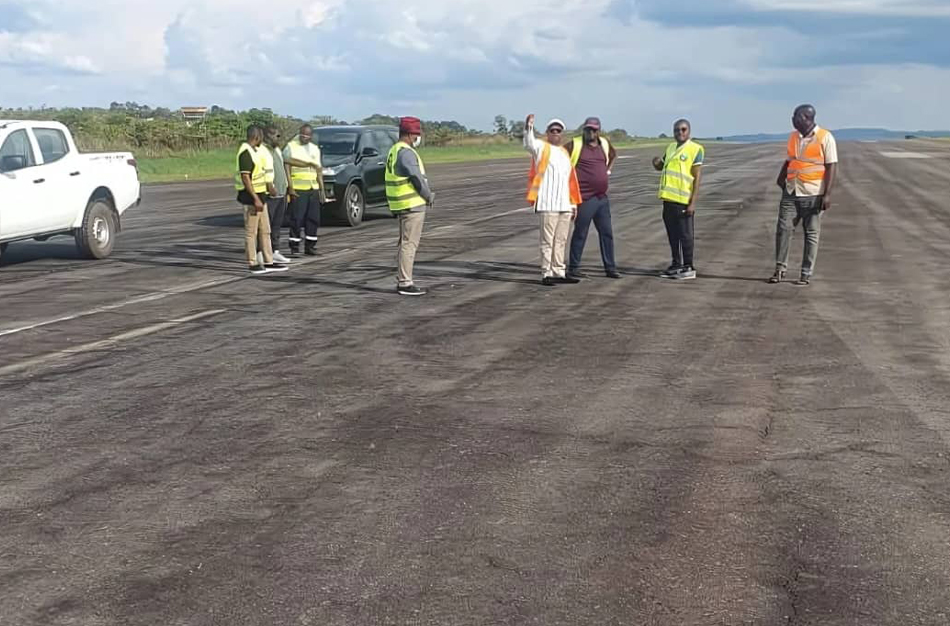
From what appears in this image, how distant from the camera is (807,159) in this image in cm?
1157

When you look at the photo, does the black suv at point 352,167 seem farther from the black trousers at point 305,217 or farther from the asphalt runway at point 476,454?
the asphalt runway at point 476,454

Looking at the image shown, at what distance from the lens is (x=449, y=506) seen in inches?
194

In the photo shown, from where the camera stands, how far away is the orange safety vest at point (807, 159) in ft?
37.7

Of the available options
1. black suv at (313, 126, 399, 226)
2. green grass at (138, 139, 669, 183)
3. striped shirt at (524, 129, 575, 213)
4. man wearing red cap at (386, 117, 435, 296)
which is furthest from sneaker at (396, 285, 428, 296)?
green grass at (138, 139, 669, 183)

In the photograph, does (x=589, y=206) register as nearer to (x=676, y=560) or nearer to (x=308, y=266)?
(x=308, y=266)

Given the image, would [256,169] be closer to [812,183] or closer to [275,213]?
[275,213]

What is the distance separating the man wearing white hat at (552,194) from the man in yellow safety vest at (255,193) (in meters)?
3.38

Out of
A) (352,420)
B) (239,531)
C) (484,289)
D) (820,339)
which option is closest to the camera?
(239,531)

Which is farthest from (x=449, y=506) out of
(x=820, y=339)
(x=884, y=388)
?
(x=820, y=339)

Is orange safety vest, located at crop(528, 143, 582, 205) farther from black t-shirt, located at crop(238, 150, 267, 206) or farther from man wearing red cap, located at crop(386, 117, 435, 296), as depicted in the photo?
black t-shirt, located at crop(238, 150, 267, 206)

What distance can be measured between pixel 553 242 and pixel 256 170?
3.76 m

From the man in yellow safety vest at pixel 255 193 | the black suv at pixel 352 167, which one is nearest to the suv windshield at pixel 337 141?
the black suv at pixel 352 167

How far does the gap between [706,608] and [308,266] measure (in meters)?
10.5

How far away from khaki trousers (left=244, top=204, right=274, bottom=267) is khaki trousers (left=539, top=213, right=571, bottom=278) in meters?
3.56
